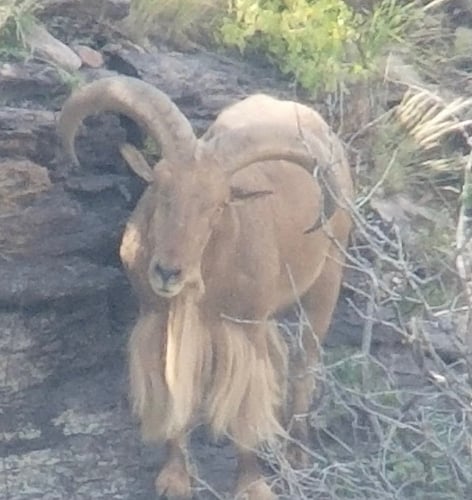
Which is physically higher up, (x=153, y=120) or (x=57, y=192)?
(x=153, y=120)

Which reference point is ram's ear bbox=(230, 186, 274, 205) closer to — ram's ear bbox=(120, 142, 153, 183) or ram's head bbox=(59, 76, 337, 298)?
ram's head bbox=(59, 76, 337, 298)

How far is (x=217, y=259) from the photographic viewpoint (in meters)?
6.83

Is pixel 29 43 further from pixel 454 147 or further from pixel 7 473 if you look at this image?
pixel 454 147

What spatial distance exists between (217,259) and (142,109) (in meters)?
0.69

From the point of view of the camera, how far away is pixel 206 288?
22.4 ft

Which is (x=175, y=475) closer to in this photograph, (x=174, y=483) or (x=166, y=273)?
(x=174, y=483)

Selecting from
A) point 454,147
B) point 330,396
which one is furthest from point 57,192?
point 454,147

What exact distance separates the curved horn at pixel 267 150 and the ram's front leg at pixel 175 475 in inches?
45.1

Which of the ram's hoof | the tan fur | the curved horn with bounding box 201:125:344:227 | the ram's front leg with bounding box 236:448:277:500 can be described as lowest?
the ram's hoof

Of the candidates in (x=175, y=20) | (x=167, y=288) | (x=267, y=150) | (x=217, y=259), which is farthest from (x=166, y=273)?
(x=175, y=20)

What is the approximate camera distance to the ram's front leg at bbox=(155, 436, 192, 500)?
713cm

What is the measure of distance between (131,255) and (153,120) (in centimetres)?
58

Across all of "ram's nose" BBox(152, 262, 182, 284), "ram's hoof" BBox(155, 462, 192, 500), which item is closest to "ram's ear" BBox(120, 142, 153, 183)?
"ram's nose" BBox(152, 262, 182, 284)

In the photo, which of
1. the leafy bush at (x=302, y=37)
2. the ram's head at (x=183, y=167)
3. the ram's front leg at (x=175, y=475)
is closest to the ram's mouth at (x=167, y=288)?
the ram's head at (x=183, y=167)
